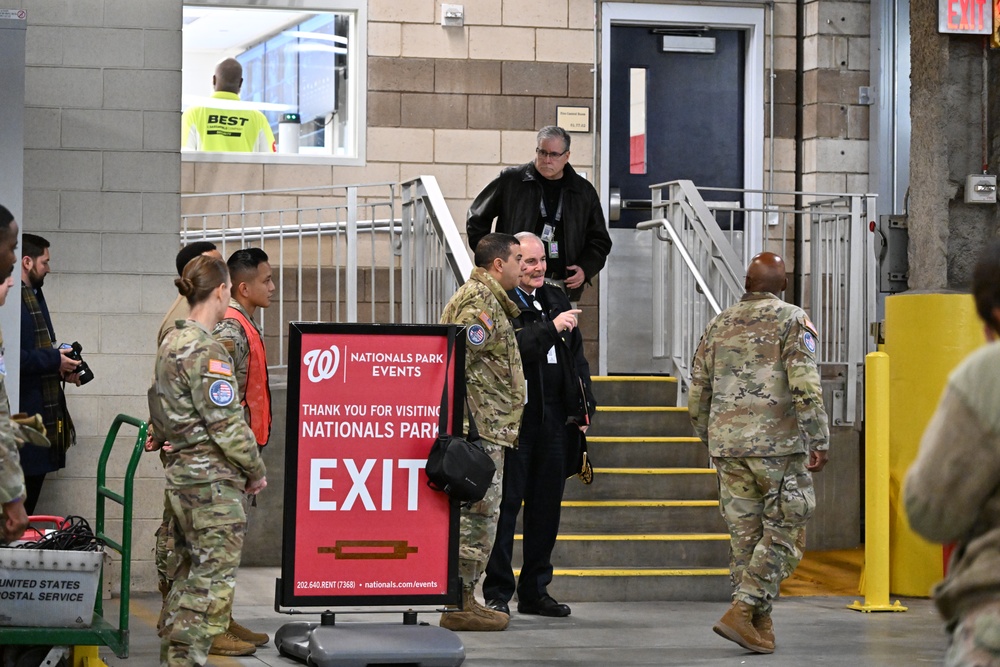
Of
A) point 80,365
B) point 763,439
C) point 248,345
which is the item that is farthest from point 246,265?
point 763,439

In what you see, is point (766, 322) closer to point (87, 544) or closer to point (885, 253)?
point (885, 253)

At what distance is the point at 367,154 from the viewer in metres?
10.5

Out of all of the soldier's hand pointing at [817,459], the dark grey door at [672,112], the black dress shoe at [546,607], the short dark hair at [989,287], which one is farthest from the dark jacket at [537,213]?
the short dark hair at [989,287]

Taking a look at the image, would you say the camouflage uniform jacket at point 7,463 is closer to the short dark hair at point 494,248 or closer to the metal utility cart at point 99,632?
the metal utility cart at point 99,632

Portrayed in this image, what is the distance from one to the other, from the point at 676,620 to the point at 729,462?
3.52 feet

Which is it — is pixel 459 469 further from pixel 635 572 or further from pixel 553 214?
pixel 553 214

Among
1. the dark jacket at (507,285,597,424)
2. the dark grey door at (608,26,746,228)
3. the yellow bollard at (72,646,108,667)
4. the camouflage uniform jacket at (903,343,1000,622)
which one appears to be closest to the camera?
the camouflage uniform jacket at (903,343,1000,622)

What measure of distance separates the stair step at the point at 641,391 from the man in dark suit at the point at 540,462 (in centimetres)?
192

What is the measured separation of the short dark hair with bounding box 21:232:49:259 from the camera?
6.72 metres

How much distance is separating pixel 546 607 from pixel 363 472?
179 cm

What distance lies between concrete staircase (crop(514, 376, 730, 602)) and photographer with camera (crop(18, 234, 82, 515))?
267 centimetres

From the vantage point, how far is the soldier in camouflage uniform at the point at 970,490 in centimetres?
275

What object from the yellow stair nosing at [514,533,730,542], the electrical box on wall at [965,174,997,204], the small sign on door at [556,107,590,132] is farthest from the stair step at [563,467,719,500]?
the small sign on door at [556,107,590,132]

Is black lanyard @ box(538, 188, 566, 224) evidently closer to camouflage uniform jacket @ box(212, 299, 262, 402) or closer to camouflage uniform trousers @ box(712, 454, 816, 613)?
camouflage uniform trousers @ box(712, 454, 816, 613)
